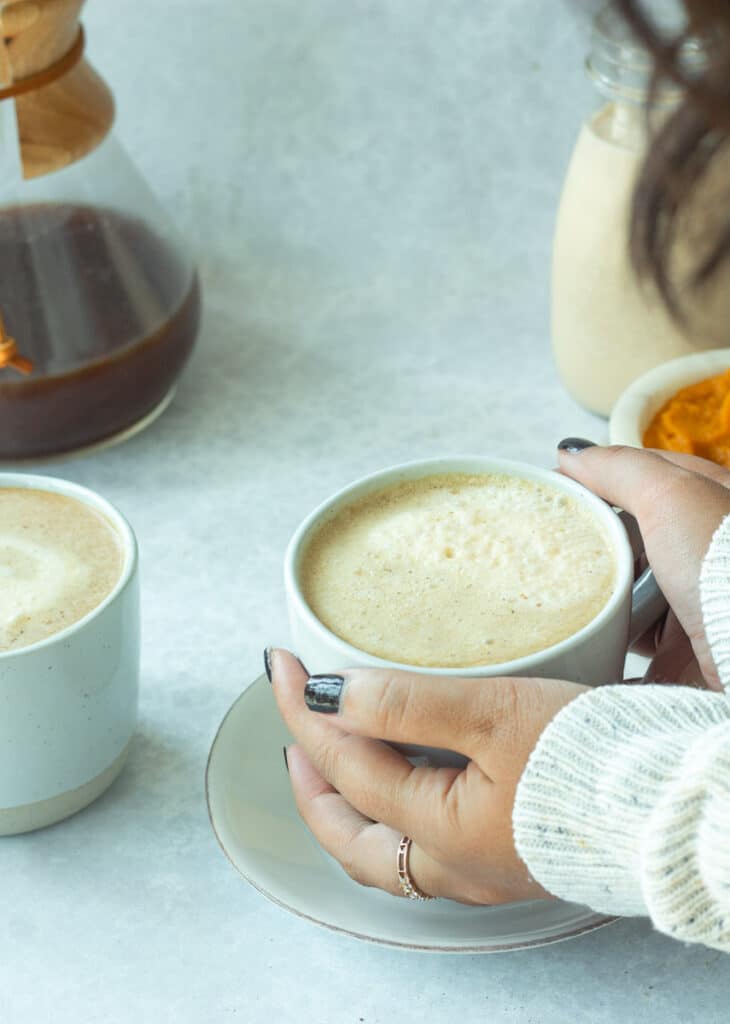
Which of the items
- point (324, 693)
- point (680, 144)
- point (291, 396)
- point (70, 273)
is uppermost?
point (680, 144)

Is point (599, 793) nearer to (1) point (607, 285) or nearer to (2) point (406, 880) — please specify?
(2) point (406, 880)

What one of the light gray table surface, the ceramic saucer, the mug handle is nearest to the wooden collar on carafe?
the light gray table surface

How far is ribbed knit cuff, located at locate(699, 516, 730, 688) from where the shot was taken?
1.91 ft

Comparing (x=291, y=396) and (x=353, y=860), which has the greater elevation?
(x=353, y=860)

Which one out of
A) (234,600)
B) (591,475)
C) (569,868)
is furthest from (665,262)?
(569,868)

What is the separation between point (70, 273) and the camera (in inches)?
35.3

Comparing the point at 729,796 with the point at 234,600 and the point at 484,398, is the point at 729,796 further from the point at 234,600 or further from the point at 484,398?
the point at 484,398

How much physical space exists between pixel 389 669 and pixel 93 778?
196 mm

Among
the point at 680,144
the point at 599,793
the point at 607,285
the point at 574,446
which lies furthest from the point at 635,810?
the point at 607,285

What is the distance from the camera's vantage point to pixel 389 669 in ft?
1.75

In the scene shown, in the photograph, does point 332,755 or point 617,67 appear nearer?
point 332,755

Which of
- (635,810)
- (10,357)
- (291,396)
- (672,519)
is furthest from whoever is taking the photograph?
(291,396)

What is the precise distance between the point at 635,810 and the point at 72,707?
0.81 ft

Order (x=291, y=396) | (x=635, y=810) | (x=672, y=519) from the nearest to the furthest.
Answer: (x=635, y=810) → (x=672, y=519) → (x=291, y=396)
